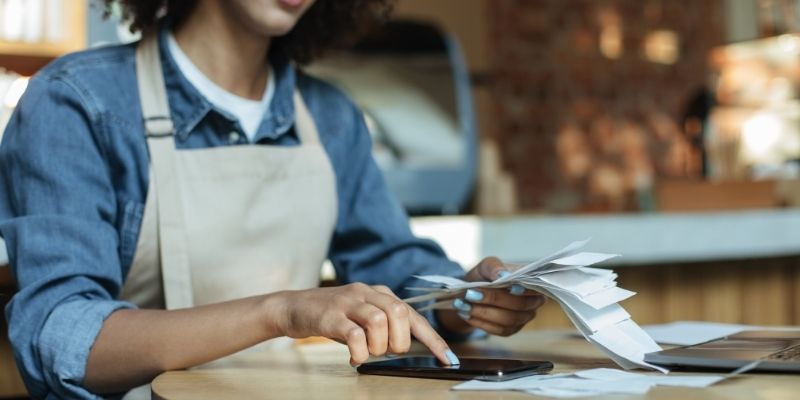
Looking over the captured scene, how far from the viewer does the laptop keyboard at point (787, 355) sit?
999mm

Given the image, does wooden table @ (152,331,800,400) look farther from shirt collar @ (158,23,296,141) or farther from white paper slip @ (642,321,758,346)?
shirt collar @ (158,23,296,141)

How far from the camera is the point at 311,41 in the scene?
1697mm

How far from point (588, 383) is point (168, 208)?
24.3 inches

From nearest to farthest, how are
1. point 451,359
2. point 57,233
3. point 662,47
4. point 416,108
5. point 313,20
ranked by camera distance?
point 451,359
point 57,233
point 313,20
point 416,108
point 662,47

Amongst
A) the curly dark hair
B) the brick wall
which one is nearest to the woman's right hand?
the curly dark hair

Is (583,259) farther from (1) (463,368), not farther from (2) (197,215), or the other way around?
(2) (197,215)

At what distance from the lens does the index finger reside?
3.26ft

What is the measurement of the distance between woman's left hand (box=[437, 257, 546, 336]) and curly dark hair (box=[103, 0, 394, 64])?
540mm

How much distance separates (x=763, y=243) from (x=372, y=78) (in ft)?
3.50

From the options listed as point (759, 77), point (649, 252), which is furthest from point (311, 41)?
point (759, 77)

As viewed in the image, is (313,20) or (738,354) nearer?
(738,354)

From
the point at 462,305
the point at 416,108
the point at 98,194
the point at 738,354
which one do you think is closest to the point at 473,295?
the point at 462,305

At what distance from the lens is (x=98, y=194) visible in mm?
1264

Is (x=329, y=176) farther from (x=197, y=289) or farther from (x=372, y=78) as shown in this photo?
(x=372, y=78)
